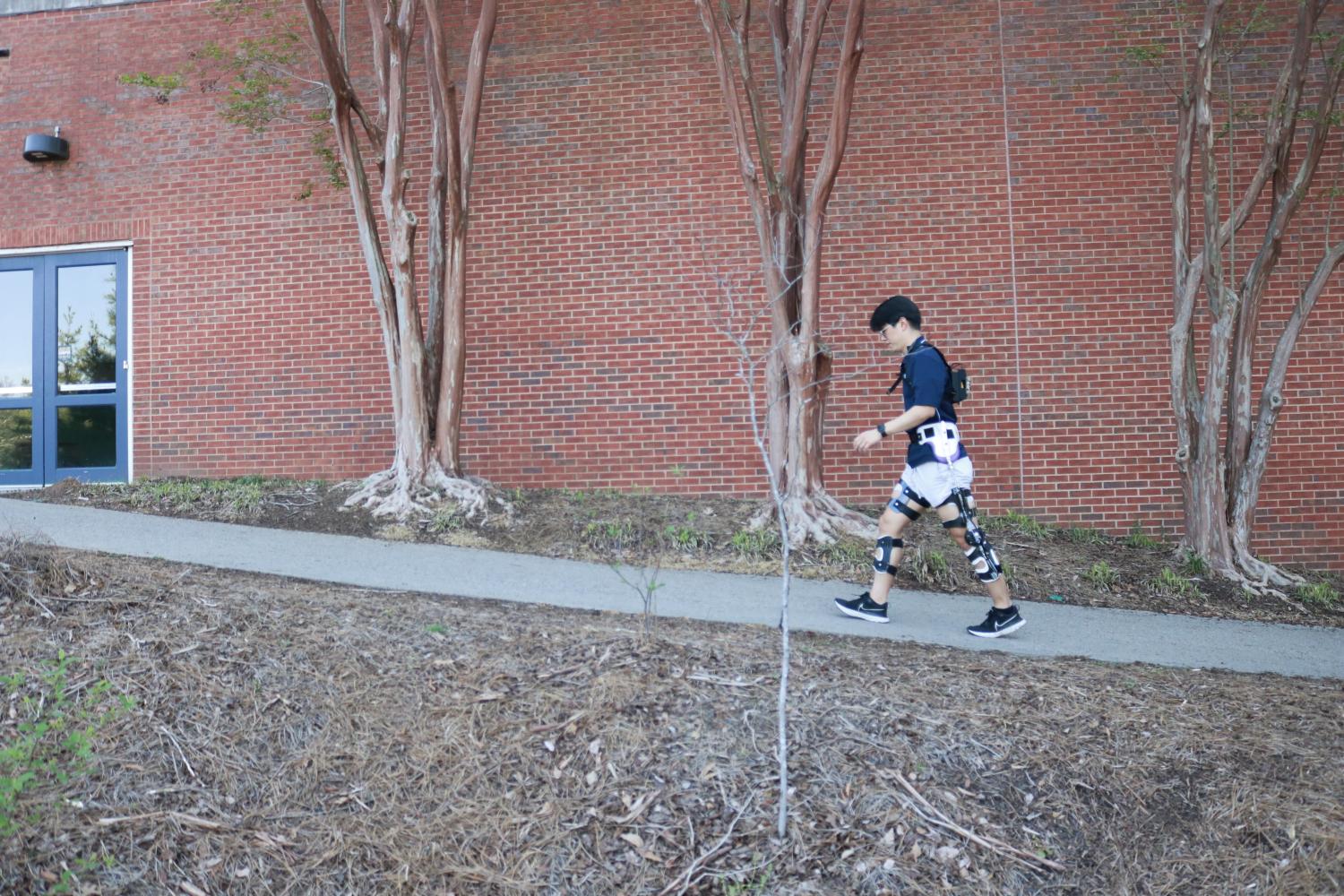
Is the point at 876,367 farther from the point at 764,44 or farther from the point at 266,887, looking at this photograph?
the point at 266,887

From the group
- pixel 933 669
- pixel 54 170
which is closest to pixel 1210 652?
pixel 933 669

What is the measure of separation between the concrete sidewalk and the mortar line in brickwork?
3008 mm

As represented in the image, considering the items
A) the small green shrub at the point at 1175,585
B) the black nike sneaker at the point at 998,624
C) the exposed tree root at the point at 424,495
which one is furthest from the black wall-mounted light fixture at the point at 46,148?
the small green shrub at the point at 1175,585

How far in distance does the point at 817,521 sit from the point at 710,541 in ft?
2.85

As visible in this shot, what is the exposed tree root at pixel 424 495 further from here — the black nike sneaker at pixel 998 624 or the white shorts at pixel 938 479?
the black nike sneaker at pixel 998 624

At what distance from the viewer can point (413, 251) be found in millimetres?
9258

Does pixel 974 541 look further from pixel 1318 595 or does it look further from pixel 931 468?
pixel 1318 595

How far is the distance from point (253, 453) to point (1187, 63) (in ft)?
33.1

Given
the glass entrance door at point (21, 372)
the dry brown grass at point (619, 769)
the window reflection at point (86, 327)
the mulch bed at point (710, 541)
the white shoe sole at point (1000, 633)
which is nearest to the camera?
the dry brown grass at point (619, 769)

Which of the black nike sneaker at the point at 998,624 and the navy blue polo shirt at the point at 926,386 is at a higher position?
the navy blue polo shirt at the point at 926,386

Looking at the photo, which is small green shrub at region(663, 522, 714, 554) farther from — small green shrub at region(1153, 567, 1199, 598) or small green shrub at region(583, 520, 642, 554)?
small green shrub at region(1153, 567, 1199, 598)

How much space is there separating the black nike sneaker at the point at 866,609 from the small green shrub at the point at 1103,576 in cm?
246

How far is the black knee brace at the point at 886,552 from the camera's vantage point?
20.9 ft

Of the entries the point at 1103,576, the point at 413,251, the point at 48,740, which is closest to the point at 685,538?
the point at 1103,576
